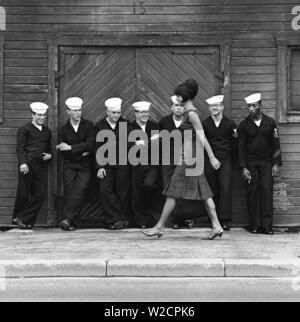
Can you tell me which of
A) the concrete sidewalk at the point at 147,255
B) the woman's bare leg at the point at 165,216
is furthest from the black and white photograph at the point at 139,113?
the woman's bare leg at the point at 165,216

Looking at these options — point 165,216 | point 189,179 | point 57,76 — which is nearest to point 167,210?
point 165,216

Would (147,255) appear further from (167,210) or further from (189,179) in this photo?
(189,179)

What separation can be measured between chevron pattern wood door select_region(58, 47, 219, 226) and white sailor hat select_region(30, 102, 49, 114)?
50 centimetres

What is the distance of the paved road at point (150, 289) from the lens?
887 cm

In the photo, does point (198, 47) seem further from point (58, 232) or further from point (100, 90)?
point (58, 232)

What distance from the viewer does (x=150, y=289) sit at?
947 cm

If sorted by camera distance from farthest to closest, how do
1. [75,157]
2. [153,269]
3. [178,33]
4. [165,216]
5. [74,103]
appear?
[178,33], [75,157], [74,103], [165,216], [153,269]

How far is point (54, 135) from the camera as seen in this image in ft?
47.8

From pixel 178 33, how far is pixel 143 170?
2278 mm

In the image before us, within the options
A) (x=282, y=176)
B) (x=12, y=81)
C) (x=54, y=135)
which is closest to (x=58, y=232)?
(x=54, y=135)

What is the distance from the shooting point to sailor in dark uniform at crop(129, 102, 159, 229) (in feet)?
46.2

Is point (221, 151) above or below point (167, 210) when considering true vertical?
above

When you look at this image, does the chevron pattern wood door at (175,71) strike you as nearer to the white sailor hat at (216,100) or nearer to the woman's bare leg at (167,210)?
the white sailor hat at (216,100)

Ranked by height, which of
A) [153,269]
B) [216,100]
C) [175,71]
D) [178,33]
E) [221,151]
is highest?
[178,33]
